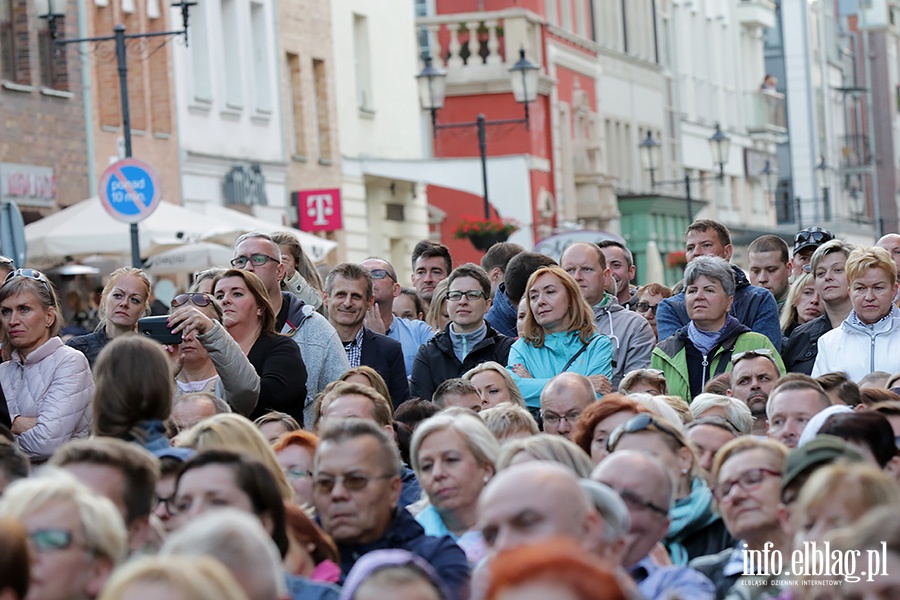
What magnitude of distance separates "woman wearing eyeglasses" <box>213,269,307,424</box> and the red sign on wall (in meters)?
24.7

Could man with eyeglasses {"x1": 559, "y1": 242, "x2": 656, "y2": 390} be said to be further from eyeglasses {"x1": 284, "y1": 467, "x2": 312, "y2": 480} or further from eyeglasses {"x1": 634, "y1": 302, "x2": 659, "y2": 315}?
eyeglasses {"x1": 284, "y1": 467, "x2": 312, "y2": 480}

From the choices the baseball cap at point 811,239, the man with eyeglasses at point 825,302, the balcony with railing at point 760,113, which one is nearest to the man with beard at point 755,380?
the man with eyeglasses at point 825,302

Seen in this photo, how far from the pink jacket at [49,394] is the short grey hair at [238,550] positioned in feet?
15.7

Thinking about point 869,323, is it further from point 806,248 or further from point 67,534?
point 67,534

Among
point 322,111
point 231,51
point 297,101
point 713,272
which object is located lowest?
point 713,272

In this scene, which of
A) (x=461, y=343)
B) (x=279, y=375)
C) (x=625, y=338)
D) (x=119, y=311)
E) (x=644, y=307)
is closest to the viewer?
(x=279, y=375)

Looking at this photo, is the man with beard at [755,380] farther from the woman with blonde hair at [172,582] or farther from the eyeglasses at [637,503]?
the woman with blonde hair at [172,582]

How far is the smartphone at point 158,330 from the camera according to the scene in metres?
10.9

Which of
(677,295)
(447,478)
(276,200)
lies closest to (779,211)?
(276,200)

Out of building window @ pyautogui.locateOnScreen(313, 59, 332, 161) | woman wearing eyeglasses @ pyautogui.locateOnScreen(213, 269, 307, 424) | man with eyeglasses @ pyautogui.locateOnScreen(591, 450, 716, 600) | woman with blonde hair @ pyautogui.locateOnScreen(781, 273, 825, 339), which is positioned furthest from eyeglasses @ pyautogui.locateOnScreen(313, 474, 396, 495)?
building window @ pyautogui.locateOnScreen(313, 59, 332, 161)

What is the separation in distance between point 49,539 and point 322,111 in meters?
32.6

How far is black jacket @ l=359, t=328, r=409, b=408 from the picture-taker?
13.2 m

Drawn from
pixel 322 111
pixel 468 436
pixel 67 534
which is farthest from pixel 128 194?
pixel 322 111

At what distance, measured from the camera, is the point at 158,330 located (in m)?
11.0
